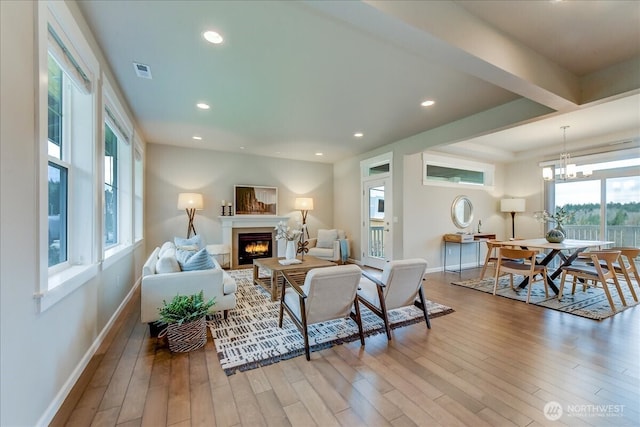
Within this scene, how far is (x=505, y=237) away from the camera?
722 cm

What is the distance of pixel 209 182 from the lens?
6.16 metres

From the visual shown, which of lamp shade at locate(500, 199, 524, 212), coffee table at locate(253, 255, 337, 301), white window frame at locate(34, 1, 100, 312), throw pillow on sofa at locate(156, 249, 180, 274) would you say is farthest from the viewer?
lamp shade at locate(500, 199, 524, 212)

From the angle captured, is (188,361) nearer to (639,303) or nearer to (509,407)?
(509,407)

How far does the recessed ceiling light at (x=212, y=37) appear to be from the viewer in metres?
2.24

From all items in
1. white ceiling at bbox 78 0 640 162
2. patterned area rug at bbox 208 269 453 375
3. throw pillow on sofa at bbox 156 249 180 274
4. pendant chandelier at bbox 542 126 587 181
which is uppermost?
white ceiling at bbox 78 0 640 162

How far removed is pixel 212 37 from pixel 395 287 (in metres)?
2.86

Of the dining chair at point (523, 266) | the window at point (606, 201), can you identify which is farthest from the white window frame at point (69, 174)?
the window at point (606, 201)

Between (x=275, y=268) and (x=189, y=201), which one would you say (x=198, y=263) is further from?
(x=189, y=201)

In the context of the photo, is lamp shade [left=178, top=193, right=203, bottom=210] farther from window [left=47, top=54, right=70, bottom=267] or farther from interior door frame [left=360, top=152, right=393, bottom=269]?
interior door frame [left=360, top=152, right=393, bottom=269]

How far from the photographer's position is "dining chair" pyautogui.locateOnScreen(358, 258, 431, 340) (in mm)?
2646

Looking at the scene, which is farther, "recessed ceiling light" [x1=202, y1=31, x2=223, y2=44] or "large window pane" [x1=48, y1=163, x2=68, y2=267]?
"recessed ceiling light" [x1=202, y1=31, x2=223, y2=44]

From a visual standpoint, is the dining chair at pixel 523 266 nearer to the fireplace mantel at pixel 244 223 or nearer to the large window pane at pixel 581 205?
the large window pane at pixel 581 205

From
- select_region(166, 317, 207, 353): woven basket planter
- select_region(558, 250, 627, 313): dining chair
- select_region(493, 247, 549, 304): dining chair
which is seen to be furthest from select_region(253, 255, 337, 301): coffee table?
select_region(558, 250, 627, 313): dining chair

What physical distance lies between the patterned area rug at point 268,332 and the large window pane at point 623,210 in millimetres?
4810
